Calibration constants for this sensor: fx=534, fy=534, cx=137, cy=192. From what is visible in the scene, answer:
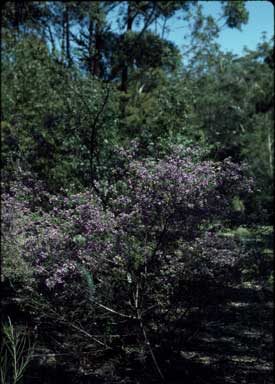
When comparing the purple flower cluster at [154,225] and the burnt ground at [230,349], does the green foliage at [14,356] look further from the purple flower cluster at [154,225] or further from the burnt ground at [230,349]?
the burnt ground at [230,349]

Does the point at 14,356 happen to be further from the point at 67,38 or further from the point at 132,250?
the point at 67,38

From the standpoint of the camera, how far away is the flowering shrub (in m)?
3.63

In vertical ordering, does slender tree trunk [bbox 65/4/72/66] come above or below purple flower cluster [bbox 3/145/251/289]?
above

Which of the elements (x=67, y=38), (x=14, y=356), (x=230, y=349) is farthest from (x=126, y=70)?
(x=14, y=356)

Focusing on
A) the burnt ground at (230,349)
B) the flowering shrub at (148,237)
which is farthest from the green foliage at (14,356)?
the burnt ground at (230,349)

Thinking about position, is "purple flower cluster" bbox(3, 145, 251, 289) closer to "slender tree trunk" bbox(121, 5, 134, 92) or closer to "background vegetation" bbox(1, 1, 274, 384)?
"background vegetation" bbox(1, 1, 274, 384)

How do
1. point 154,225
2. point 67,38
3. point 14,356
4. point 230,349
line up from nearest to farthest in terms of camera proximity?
point 14,356
point 154,225
point 230,349
point 67,38

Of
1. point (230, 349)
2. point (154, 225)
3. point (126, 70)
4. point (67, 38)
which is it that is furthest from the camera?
point (126, 70)

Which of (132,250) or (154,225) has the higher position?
(154,225)

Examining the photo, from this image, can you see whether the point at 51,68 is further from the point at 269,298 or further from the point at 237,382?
the point at 237,382

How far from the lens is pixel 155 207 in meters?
3.68

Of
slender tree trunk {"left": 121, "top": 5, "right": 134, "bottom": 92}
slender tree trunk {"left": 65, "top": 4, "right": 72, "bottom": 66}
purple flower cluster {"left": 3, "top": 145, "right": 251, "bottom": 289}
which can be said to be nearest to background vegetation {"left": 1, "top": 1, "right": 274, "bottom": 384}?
purple flower cluster {"left": 3, "top": 145, "right": 251, "bottom": 289}

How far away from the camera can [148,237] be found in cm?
387

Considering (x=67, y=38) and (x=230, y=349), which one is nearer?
(x=230, y=349)
